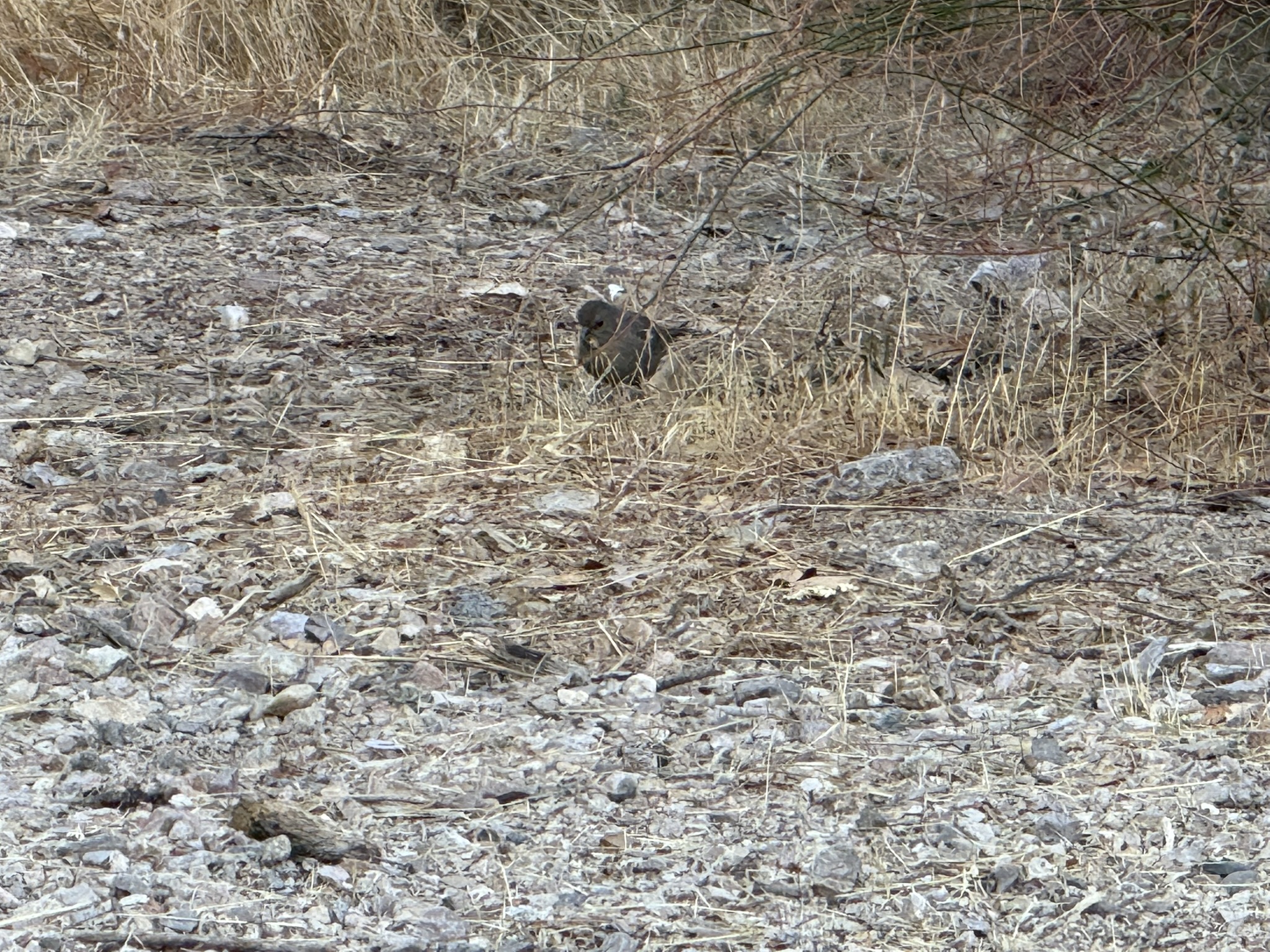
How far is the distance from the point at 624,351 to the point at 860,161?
204cm

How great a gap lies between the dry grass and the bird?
107 millimetres

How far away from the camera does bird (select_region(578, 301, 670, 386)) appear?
374cm

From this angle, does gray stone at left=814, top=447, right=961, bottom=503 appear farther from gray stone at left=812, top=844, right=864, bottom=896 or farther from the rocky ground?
gray stone at left=812, top=844, right=864, bottom=896

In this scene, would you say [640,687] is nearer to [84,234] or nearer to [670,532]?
[670,532]

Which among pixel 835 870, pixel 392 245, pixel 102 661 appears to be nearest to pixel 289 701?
pixel 102 661

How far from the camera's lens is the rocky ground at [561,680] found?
6.30 feet

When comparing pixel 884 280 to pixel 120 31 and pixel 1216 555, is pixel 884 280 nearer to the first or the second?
pixel 1216 555

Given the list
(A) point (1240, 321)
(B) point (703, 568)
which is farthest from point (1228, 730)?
(A) point (1240, 321)

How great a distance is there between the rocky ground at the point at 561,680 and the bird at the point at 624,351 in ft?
0.23

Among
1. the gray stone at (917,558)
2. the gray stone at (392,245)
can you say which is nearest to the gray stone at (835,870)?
the gray stone at (917,558)

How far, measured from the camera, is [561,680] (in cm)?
253

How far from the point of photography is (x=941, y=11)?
327cm

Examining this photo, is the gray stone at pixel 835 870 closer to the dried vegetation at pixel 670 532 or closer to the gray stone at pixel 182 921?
the dried vegetation at pixel 670 532

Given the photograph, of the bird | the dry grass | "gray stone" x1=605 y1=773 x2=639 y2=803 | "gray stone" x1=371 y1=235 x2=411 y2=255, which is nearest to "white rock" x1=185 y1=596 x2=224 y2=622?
"gray stone" x1=605 y1=773 x2=639 y2=803
